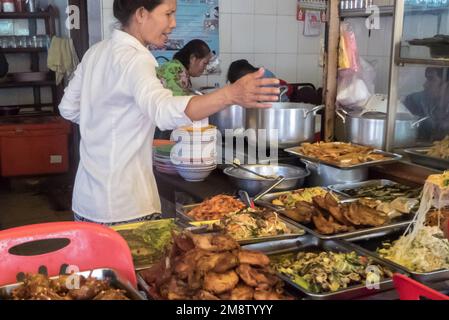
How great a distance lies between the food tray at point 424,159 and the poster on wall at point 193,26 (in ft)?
9.98

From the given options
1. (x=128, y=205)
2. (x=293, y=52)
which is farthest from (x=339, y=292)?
(x=293, y=52)

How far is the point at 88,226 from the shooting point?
1386mm

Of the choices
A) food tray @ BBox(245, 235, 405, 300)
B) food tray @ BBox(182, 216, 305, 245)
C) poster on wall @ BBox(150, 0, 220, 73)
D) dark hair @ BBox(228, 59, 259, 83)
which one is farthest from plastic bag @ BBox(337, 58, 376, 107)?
poster on wall @ BBox(150, 0, 220, 73)

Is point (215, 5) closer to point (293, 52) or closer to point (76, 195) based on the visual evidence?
point (293, 52)

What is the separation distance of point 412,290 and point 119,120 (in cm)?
134

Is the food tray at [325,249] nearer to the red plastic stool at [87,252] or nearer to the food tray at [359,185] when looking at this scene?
the red plastic stool at [87,252]

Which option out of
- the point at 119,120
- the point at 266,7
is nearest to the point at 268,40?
the point at 266,7

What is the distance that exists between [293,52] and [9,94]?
3671mm

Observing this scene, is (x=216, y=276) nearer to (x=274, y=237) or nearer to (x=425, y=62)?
(x=274, y=237)

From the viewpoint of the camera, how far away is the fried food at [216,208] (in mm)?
2048

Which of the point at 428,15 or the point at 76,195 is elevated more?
the point at 428,15

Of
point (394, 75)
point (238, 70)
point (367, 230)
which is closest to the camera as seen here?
point (367, 230)

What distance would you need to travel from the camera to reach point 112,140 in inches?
85.5
